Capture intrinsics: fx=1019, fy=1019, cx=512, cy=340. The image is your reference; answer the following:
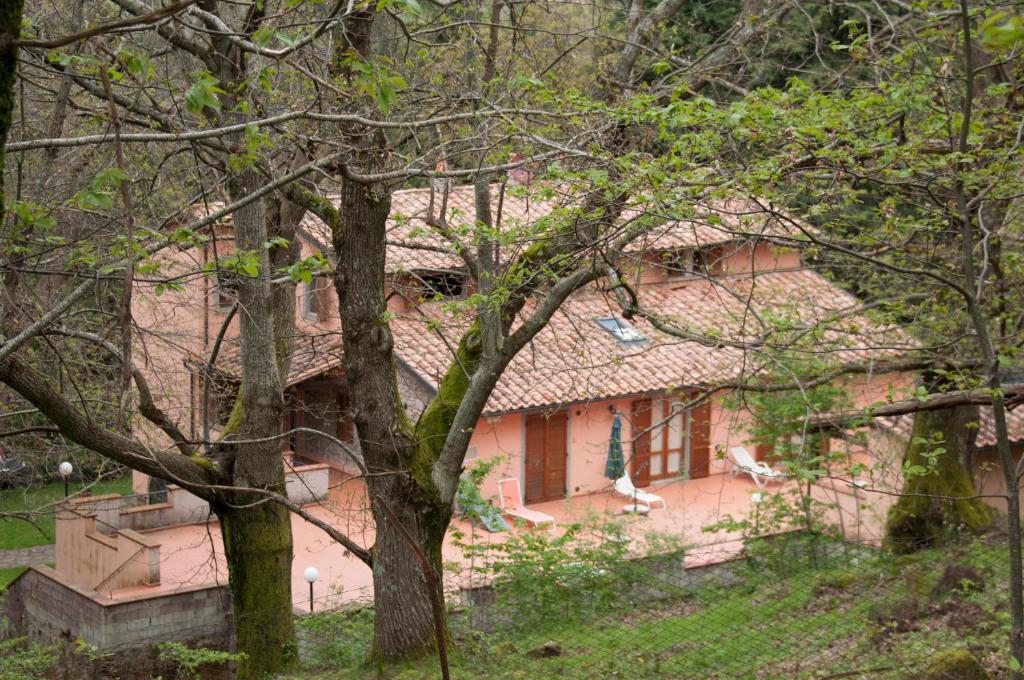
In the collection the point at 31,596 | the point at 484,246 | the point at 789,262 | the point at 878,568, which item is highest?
the point at 789,262

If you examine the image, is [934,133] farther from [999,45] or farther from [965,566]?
[999,45]

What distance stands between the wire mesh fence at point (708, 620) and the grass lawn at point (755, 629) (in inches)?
0.6

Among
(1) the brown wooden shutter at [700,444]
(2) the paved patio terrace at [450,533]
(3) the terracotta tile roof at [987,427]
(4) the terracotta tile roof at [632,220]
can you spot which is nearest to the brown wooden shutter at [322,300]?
(4) the terracotta tile roof at [632,220]

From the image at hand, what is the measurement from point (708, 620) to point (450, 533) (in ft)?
12.1

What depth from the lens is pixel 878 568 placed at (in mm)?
9984

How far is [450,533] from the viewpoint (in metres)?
11.5

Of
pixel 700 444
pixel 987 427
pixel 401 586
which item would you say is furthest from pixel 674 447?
pixel 401 586

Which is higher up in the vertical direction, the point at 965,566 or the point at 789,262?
the point at 789,262

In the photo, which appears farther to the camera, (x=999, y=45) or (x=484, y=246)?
(x=484, y=246)

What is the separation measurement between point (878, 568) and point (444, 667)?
6.95m

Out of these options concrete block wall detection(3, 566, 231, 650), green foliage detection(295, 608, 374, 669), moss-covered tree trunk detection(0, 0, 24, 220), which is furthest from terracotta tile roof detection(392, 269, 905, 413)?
moss-covered tree trunk detection(0, 0, 24, 220)

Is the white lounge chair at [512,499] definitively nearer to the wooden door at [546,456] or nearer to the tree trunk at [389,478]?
A: the wooden door at [546,456]

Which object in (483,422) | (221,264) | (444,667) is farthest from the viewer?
(483,422)

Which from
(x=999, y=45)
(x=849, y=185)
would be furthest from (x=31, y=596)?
(x=999, y=45)
